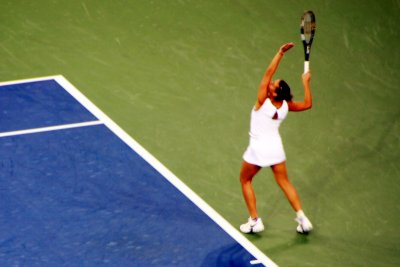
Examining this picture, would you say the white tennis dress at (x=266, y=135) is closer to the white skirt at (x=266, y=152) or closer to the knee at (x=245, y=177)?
the white skirt at (x=266, y=152)

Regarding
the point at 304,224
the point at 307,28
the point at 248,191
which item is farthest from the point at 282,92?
the point at 304,224

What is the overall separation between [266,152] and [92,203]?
2348 mm

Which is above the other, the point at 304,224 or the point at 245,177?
the point at 245,177

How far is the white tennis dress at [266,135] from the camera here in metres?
11.4

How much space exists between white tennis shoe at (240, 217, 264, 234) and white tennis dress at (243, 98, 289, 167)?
0.73 meters

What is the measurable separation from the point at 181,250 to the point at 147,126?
3075 millimetres

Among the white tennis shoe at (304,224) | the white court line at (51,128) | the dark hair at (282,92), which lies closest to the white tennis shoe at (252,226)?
the white tennis shoe at (304,224)

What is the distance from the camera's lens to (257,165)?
11680mm

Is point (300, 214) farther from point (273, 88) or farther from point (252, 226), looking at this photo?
point (273, 88)

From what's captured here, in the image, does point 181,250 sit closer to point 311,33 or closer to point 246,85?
point 311,33

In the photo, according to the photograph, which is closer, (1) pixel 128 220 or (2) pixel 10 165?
(1) pixel 128 220

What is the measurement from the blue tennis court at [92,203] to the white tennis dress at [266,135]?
1014mm

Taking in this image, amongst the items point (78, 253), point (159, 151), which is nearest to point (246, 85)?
point (159, 151)

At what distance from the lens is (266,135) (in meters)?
11.5
